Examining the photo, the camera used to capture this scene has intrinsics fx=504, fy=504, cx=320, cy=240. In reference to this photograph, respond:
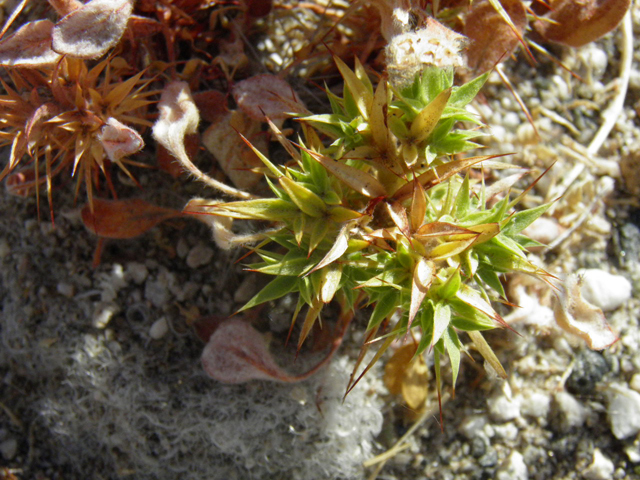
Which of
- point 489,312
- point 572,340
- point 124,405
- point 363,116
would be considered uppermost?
point 363,116

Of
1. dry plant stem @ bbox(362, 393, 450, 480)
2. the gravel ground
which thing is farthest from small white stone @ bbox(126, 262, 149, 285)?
dry plant stem @ bbox(362, 393, 450, 480)

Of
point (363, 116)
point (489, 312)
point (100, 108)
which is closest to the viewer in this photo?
point (489, 312)

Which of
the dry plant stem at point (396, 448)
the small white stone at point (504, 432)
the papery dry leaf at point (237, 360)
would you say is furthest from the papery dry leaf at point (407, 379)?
the papery dry leaf at point (237, 360)

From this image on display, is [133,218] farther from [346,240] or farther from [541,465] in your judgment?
[541,465]

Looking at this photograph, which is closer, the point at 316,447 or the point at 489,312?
the point at 489,312

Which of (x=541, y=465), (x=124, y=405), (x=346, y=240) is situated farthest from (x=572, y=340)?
(x=124, y=405)

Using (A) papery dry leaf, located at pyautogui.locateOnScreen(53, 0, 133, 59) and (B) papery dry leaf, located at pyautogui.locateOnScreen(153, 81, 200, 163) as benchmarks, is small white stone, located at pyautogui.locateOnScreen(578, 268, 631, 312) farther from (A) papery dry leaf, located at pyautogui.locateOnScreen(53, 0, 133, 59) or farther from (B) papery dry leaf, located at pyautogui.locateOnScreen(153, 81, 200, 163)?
(A) papery dry leaf, located at pyautogui.locateOnScreen(53, 0, 133, 59)

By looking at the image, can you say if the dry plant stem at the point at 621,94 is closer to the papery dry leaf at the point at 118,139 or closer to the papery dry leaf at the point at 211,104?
the papery dry leaf at the point at 211,104
